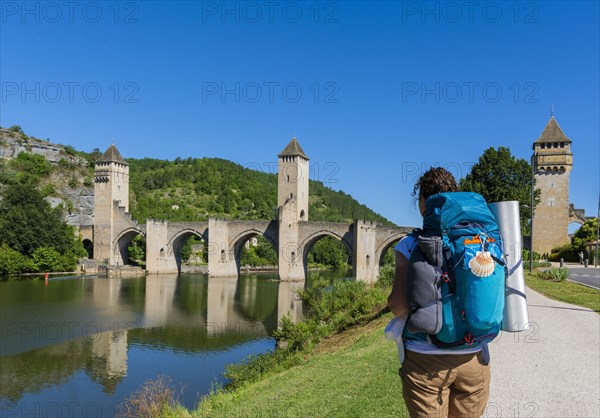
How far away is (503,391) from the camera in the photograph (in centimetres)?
581

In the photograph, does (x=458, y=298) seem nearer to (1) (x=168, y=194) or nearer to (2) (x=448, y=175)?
(2) (x=448, y=175)

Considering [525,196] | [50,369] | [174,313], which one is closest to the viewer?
[50,369]

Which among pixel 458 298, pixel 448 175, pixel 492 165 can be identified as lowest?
pixel 458 298

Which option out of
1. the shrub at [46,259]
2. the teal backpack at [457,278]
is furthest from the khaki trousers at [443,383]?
the shrub at [46,259]

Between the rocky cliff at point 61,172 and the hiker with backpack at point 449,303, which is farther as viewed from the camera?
the rocky cliff at point 61,172

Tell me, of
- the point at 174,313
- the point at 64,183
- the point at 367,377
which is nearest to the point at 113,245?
the point at 64,183

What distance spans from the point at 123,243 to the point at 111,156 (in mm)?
8832

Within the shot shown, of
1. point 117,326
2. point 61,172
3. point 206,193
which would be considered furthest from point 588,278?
point 206,193

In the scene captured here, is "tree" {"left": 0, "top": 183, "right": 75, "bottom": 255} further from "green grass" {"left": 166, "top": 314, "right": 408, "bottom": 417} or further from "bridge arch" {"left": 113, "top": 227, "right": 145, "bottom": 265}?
"green grass" {"left": 166, "top": 314, "right": 408, "bottom": 417}

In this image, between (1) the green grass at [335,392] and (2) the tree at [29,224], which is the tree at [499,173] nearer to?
(1) the green grass at [335,392]

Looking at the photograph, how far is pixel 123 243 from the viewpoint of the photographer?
174ft

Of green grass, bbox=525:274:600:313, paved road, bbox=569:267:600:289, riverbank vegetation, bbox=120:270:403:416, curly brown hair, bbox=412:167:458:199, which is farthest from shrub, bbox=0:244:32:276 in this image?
curly brown hair, bbox=412:167:458:199

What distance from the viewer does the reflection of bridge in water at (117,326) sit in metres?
14.3

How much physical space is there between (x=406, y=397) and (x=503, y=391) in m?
3.70
